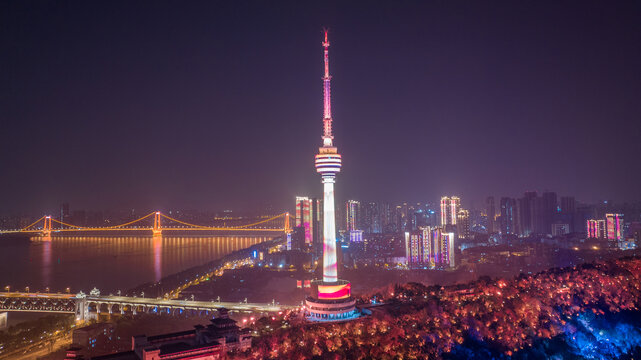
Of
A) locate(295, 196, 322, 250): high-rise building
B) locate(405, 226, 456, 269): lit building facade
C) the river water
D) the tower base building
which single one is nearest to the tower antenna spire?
the tower base building

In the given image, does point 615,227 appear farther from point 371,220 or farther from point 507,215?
point 371,220

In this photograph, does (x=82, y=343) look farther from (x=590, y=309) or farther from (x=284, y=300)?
(x=590, y=309)

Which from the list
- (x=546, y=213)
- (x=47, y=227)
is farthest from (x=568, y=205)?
(x=47, y=227)

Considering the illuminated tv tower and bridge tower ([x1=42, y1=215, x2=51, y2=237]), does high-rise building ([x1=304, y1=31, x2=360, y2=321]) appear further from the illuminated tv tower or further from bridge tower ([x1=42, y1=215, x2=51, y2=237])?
bridge tower ([x1=42, y1=215, x2=51, y2=237])

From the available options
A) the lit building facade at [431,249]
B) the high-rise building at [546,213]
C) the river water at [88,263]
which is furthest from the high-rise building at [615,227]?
the river water at [88,263]

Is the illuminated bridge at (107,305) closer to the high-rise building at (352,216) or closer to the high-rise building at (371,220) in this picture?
the high-rise building at (352,216)

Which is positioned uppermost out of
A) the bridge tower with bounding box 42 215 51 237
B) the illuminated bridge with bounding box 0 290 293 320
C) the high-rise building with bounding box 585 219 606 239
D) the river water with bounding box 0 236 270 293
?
the bridge tower with bounding box 42 215 51 237

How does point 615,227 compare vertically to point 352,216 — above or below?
below
